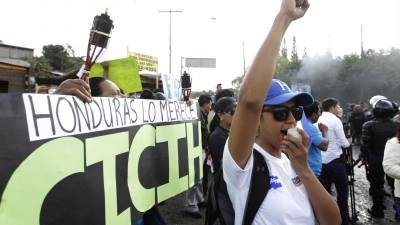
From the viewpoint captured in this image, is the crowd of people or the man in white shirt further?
the man in white shirt

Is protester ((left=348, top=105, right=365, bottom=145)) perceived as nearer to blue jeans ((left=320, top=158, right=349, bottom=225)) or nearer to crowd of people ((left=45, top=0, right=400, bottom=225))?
blue jeans ((left=320, top=158, right=349, bottom=225))

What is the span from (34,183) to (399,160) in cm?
375

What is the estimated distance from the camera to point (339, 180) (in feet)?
18.6

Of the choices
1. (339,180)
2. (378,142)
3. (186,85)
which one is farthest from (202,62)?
(186,85)

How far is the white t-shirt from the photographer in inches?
67.8

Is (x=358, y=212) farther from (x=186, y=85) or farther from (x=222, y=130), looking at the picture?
(x=186, y=85)

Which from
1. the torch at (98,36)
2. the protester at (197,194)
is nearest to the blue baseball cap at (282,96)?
the torch at (98,36)

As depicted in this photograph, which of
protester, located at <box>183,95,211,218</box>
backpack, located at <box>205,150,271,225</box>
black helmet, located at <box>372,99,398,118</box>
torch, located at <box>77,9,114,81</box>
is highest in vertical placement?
torch, located at <box>77,9,114,81</box>

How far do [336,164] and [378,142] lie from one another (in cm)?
116

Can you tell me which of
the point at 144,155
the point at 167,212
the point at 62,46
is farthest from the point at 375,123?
the point at 62,46

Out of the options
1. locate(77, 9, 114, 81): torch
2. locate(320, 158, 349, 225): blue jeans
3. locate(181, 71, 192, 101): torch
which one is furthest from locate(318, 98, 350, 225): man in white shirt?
locate(77, 9, 114, 81): torch

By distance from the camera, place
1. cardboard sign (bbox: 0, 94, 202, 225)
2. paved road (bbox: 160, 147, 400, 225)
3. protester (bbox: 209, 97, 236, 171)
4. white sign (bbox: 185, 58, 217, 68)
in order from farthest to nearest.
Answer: white sign (bbox: 185, 58, 217, 68) < paved road (bbox: 160, 147, 400, 225) < protester (bbox: 209, 97, 236, 171) < cardboard sign (bbox: 0, 94, 202, 225)

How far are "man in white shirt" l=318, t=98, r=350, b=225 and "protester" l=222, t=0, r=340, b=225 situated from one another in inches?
158

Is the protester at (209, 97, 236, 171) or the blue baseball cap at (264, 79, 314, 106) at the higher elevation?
the blue baseball cap at (264, 79, 314, 106)
